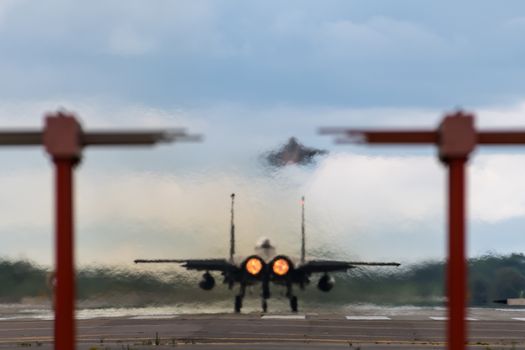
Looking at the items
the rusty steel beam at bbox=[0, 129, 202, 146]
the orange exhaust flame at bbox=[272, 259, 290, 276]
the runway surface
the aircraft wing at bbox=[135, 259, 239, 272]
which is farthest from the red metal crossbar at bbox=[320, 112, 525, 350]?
the aircraft wing at bbox=[135, 259, 239, 272]

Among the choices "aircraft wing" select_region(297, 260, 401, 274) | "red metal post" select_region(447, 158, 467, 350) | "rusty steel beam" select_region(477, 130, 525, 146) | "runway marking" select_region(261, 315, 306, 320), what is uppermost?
"rusty steel beam" select_region(477, 130, 525, 146)

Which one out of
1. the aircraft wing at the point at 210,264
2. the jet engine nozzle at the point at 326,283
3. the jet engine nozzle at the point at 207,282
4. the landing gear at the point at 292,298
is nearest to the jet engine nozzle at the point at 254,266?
the aircraft wing at the point at 210,264

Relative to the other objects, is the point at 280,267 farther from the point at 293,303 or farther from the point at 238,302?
the point at 293,303

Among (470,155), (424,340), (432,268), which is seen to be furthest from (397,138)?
(432,268)

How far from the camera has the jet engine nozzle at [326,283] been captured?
35750 millimetres

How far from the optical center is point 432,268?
114 ft

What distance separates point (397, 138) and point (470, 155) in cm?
119

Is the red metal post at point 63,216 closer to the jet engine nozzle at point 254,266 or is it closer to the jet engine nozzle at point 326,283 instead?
the jet engine nozzle at point 254,266

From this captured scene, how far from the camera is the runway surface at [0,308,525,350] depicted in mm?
24969

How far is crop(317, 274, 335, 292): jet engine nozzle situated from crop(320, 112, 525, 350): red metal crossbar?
80.2 ft

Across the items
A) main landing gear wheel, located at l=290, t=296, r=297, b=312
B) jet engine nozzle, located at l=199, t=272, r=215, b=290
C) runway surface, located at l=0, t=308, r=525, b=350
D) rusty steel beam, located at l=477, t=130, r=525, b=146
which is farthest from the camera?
main landing gear wheel, located at l=290, t=296, r=297, b=312

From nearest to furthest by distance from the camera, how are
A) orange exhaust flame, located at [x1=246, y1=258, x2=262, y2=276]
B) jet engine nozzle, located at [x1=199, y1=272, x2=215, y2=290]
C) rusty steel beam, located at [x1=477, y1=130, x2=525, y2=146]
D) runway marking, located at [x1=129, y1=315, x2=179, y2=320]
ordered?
1. rusty steel beam, located at [x1=477, y1=130, x2=525, y2=146]
2. orange exhaust flame, located at [x1=246, y1=258, x2=262, y2=276]
3. jet engine nozzle, located at [x1=199, y1=272, x2=215, y2=290]
4. runway marking, located at [x1=129, y1=315, x2=179, y2=320]

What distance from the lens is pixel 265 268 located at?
33.0 meters

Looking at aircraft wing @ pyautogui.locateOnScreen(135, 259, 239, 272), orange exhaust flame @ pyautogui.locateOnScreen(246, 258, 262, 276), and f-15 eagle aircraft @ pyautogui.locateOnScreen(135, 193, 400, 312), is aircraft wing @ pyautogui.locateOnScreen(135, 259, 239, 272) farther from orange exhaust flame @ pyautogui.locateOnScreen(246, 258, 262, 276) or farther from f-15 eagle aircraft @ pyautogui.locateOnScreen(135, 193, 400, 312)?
orange exhaust flame @ pyautogui.locateOnScreen(246, 258, 262, 276)
